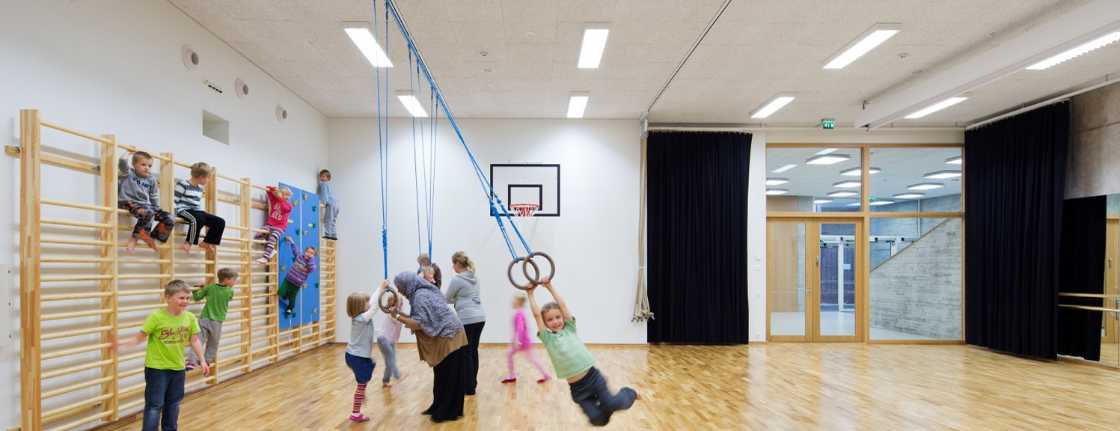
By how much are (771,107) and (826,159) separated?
1.91m

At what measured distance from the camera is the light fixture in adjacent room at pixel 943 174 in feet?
30.7

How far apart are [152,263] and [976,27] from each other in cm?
742

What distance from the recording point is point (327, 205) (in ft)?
27.4

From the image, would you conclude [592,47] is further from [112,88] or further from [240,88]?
[112,88]

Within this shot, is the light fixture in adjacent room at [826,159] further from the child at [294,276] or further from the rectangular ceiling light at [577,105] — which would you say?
the child at [294,276]

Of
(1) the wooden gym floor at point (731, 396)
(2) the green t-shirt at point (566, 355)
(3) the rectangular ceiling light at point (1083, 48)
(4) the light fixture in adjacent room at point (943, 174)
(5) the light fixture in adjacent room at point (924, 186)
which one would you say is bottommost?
(1) the wooden gym floor at point (731, 396)

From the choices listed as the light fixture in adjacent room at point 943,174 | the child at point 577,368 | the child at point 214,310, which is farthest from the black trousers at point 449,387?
the light fixture in adjacent room at point 943,174

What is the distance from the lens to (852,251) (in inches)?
367

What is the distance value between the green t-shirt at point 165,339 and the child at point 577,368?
215 cm

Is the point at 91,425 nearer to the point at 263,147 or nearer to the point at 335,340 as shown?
the point at 263,147

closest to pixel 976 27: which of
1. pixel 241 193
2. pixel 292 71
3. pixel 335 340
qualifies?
pixel 292 71

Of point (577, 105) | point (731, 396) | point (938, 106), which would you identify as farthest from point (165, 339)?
point (938, 106)

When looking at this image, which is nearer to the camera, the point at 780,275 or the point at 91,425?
the point at 91,425

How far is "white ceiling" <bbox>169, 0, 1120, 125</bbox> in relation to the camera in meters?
4.98
